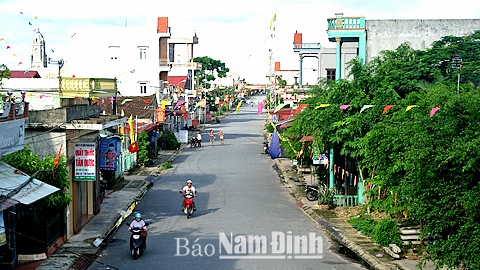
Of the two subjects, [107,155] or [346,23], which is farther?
[346,23]

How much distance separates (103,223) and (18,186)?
281 inches

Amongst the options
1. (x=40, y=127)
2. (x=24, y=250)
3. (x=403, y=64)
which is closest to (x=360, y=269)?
(x=24, y=250)

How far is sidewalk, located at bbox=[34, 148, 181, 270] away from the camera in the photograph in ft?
45.8

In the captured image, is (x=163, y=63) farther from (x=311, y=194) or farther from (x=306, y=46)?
(x=311, y=194)

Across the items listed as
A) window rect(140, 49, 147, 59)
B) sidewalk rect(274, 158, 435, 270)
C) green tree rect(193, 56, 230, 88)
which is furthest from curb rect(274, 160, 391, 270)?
green tree rect(193, 56, 230, 88)

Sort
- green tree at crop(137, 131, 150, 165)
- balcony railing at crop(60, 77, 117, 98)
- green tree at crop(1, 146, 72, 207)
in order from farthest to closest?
green tree at crop(137, 131, 150, 165) < balcony railing at crop(60, 77, 117, 98) < green tree at crop(1, 146, 72, 207)

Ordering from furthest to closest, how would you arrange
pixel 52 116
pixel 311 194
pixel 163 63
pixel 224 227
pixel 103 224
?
pixel 163 63 < pixel 311 194 < pixel 103 224 < pixel 224 227 < pixel 52 116

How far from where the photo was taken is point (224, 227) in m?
17.8

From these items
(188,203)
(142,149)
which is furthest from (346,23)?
(142,149)

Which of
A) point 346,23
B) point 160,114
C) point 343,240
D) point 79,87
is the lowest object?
point 343,240

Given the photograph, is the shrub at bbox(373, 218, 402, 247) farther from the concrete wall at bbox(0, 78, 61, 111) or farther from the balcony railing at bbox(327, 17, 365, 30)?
the balcony railing at bbox(327, 17, 365, 30)

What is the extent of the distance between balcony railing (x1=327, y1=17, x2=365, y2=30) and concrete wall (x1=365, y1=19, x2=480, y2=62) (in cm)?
85

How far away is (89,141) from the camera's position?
18.9m

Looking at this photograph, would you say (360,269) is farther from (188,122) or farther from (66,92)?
(188,122)
